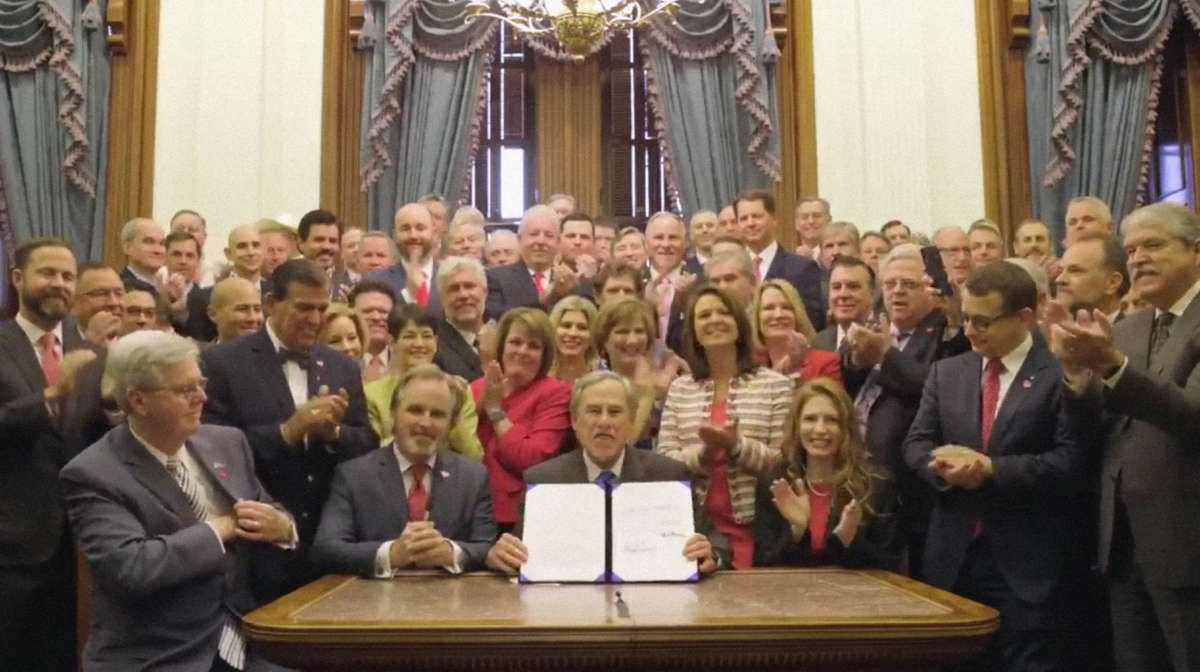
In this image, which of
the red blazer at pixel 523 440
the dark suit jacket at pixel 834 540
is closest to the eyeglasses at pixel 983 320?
the dark suit jacket at pixel 834 540

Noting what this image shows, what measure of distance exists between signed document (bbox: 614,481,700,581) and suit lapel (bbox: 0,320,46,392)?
2.01m

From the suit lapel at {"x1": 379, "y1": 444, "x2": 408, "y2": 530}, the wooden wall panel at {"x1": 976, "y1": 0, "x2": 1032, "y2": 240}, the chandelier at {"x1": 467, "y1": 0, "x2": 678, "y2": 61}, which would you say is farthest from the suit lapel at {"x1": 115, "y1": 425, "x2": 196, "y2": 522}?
the wooden wall panel at {"x1": 976, "y1": 0, "x2": 1032, "y2": 240}

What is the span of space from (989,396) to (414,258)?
3.05 m

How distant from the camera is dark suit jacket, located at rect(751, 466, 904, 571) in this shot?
352 centimetres

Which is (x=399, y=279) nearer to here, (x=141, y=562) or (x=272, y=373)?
(x=272, y=373)

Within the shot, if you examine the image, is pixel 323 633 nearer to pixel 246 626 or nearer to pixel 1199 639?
pixel 246 626

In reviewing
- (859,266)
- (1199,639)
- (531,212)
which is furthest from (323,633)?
(531,212)

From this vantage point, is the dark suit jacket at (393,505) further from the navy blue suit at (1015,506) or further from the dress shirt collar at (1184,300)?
the dress shirt collar at (1184,300)

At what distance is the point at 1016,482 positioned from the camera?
3588 mm

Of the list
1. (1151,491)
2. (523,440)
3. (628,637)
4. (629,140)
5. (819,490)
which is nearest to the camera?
(628,637)

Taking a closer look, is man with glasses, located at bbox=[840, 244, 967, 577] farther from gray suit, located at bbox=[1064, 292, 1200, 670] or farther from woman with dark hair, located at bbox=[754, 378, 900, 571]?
gray suit, located at bbox=[1064, 292, 1200, 670]

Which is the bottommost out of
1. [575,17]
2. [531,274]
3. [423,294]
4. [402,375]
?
[402,375]

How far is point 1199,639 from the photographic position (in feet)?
10.6

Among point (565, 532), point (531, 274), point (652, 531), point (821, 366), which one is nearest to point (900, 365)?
point (821, 366)
